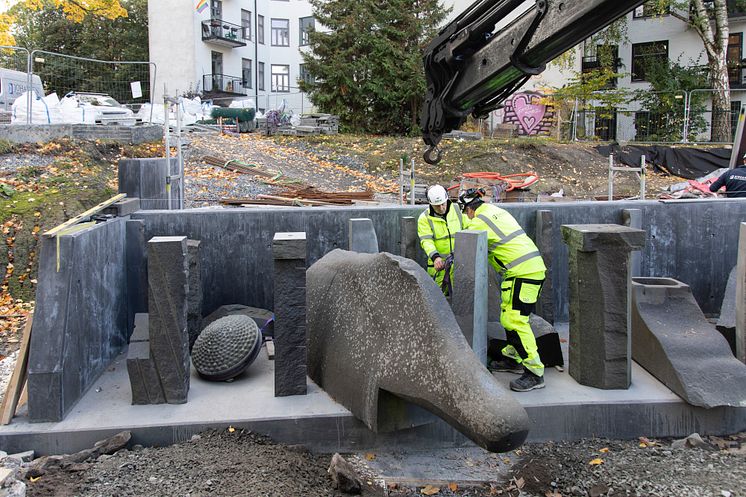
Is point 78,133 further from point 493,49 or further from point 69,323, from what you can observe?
point 493,49

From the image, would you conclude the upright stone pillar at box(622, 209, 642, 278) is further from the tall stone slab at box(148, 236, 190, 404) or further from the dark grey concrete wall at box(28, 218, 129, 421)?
the dark grey concrete wall at box(28, 218, 129, 421)

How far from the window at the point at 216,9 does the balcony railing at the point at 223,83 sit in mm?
3760

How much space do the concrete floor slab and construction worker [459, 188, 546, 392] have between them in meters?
0.29

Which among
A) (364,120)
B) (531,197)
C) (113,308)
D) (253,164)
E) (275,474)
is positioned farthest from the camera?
(364,120)

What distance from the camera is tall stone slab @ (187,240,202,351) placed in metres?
7.54

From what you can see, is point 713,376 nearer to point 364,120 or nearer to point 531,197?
point 531,197

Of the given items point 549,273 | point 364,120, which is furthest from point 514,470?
point 364,120

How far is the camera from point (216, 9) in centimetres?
4478

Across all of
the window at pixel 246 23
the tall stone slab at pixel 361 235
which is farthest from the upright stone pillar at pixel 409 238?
the window at pixel 246 23

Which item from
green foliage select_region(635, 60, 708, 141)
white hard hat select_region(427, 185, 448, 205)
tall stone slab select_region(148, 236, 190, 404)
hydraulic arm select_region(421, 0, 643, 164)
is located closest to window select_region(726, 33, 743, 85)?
green foliage select_region(635, 60, 708, 141)

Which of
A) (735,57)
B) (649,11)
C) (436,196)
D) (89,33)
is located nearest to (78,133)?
(436,196)

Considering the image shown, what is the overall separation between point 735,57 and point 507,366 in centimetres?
3678

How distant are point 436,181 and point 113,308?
51.0ft

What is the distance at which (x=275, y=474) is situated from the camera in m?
4.98
